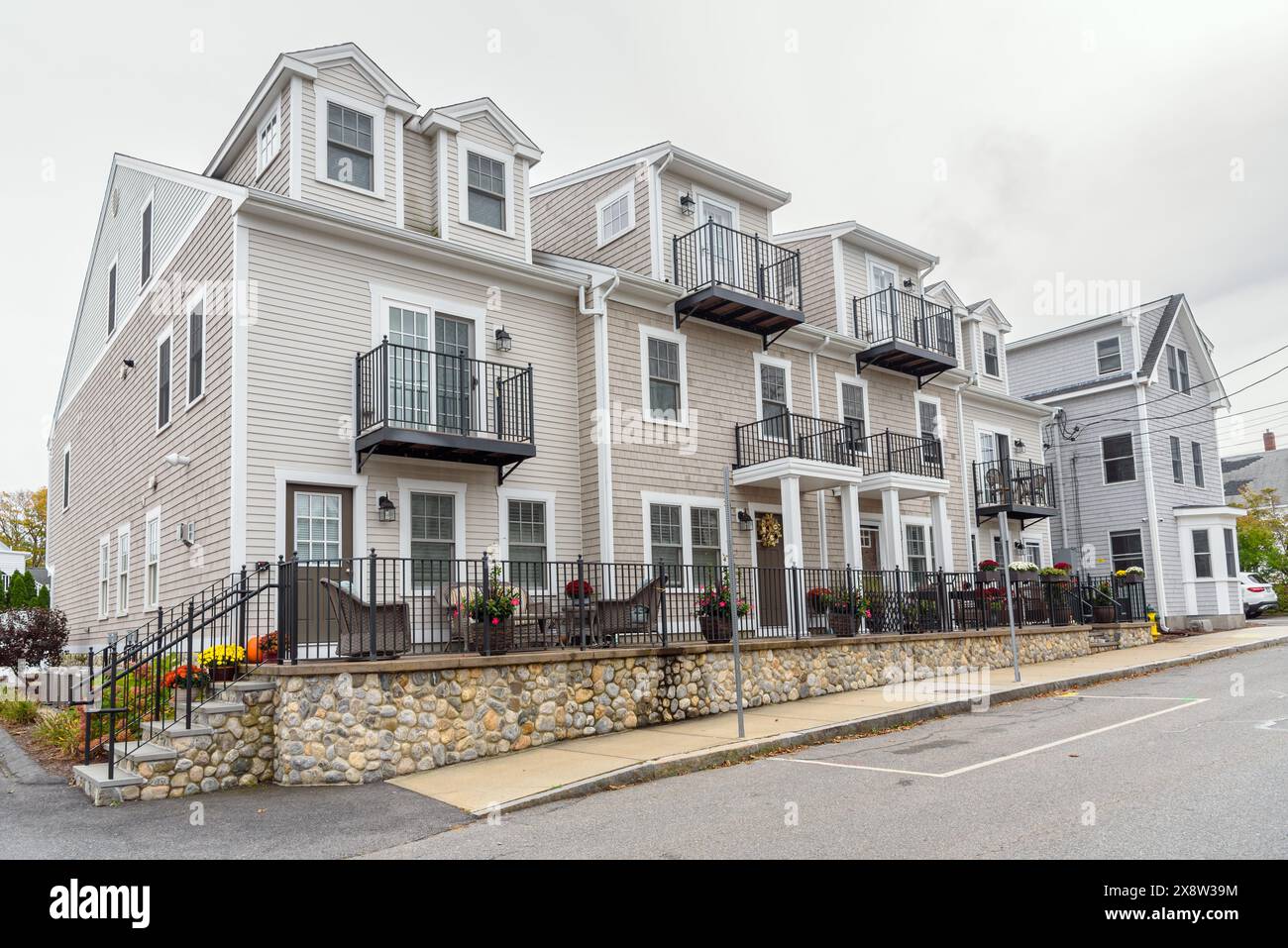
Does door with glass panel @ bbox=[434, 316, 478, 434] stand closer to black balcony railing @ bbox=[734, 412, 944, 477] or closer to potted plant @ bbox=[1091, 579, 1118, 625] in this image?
black balcony railing @ bbox=[734, 412, 944, 477]

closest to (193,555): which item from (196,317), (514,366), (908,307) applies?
(196,317)

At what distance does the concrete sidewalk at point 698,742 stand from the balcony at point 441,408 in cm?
Answer: 438

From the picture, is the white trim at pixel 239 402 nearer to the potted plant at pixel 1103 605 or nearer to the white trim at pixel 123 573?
the white trim at pixel 123 573

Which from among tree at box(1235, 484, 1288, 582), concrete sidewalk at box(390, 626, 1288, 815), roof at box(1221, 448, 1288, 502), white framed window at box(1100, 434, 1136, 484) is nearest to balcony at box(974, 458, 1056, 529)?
white framed window at box(1100, 434, 1136, 484)

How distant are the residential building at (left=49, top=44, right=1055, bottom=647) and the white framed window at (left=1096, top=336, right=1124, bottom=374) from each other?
1123 centimetres

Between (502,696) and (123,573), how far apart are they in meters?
9.49

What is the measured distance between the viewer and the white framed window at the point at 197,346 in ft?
43.6

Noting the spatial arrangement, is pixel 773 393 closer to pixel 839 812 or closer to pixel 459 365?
pixel 459 365

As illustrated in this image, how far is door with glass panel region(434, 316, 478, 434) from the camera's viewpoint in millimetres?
13281

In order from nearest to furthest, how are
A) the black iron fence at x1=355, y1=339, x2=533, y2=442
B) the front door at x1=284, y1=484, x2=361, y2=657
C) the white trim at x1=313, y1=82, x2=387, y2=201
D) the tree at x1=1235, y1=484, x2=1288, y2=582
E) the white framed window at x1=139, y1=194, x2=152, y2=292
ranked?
1. the front door at x1=284, y1=484, x2=361, y2=657
2. the black iron fence at x1=355, y1=339, x2=533, y2=442
3. the white trim at x1=313, y1=82, x2=387, y2=201
4. the white framed window at x1=139, y1=194, x2=152, y2=292
5. the tree at x1=1235, y1=484, x2=1288, y2=582

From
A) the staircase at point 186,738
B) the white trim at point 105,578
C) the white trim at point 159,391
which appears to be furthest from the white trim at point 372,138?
the white trim at point 105,578

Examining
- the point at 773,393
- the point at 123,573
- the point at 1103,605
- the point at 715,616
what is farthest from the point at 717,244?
the point at 1103,605

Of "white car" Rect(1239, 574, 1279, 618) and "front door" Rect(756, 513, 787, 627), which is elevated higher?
"front door" Rect(756, 513, 787, 627)

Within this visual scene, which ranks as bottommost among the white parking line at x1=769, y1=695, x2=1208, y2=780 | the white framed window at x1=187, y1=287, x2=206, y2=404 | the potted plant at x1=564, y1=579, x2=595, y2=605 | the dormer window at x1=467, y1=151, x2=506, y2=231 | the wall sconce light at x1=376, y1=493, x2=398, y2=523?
the white parking line at x1=769, y1=695, x2=1208, y2=780
